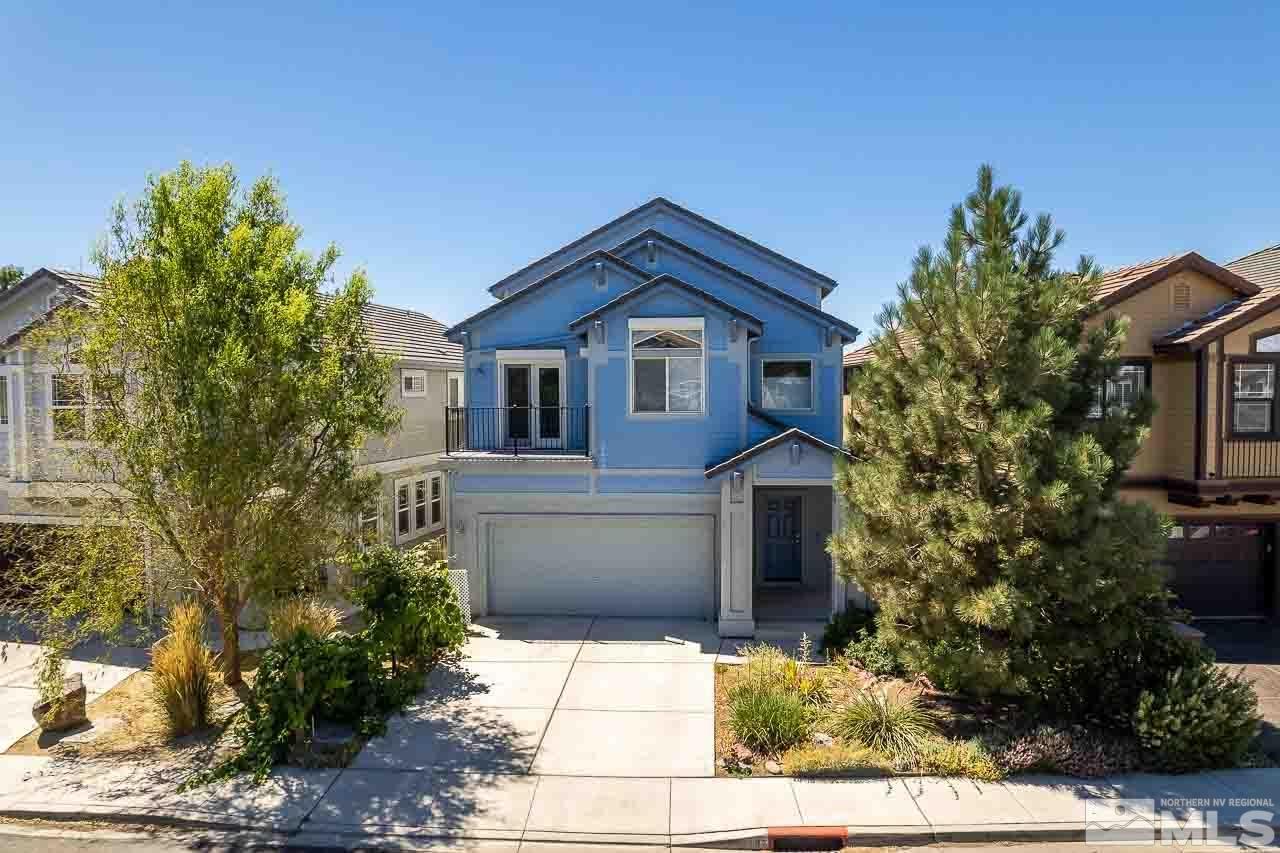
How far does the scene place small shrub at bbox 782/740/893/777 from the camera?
344 inches

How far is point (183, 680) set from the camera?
9.88m

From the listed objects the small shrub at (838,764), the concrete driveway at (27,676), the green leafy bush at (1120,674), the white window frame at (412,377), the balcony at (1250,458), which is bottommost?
the concrete driveway at (27,676)

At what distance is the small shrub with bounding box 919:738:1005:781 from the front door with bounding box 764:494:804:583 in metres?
8.50

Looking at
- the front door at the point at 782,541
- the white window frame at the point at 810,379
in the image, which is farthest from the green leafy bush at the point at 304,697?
the front door at the point at 782,541

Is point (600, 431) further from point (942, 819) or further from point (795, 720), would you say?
point (942, 819)

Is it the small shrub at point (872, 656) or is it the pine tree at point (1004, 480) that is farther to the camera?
the small shrub at point (872, 656)

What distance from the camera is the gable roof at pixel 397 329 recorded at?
47.4 feet

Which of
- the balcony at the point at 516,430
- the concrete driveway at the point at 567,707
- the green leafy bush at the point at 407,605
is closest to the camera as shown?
the concrete driveway at the point at 567,707

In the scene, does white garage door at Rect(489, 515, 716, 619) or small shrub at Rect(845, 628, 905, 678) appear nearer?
small shrub at Rect(845, 628, 905, 678)

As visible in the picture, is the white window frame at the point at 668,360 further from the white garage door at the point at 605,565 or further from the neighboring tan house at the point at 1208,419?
the neighboring tan house at the point at 1208,419

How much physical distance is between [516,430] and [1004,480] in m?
10.1

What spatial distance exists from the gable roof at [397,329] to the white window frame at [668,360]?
452cm

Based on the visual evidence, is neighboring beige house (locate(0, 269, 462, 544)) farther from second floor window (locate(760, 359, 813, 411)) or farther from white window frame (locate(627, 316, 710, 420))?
second floor window (locate(760, 359, 813, 411))

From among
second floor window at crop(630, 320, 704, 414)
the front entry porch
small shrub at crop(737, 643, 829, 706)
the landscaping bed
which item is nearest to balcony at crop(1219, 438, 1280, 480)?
the landscaping bed
